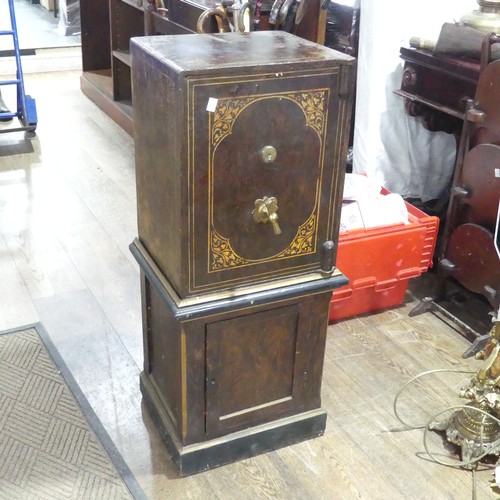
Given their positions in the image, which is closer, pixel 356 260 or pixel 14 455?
pixel 14 455

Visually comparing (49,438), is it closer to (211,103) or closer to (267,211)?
(267,211)

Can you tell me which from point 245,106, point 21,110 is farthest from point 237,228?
point 21,110

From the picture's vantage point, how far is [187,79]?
1.48 metres

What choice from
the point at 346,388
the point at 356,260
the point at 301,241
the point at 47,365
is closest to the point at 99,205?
the point at 47,365

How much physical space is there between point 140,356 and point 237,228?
934 millimetres

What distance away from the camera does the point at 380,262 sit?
2.61 meters

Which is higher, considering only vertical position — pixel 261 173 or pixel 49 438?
pixel 261 173

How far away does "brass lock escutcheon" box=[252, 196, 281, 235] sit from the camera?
1.68m

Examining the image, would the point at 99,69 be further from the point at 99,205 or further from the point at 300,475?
the point at 300,475

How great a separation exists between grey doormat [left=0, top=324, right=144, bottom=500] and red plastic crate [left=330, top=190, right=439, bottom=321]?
0.99 m

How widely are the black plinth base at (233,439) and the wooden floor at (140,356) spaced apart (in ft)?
0.09

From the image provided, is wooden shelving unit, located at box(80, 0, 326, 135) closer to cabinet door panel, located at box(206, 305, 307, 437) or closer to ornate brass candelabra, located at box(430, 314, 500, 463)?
cabinet door panel, located at box(206, 305, 307, 437)

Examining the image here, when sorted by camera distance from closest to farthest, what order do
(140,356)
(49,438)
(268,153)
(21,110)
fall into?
1. (268,153)
2. (49,438)
3. (140,356)
4. (21,110)

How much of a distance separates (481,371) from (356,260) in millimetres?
703
